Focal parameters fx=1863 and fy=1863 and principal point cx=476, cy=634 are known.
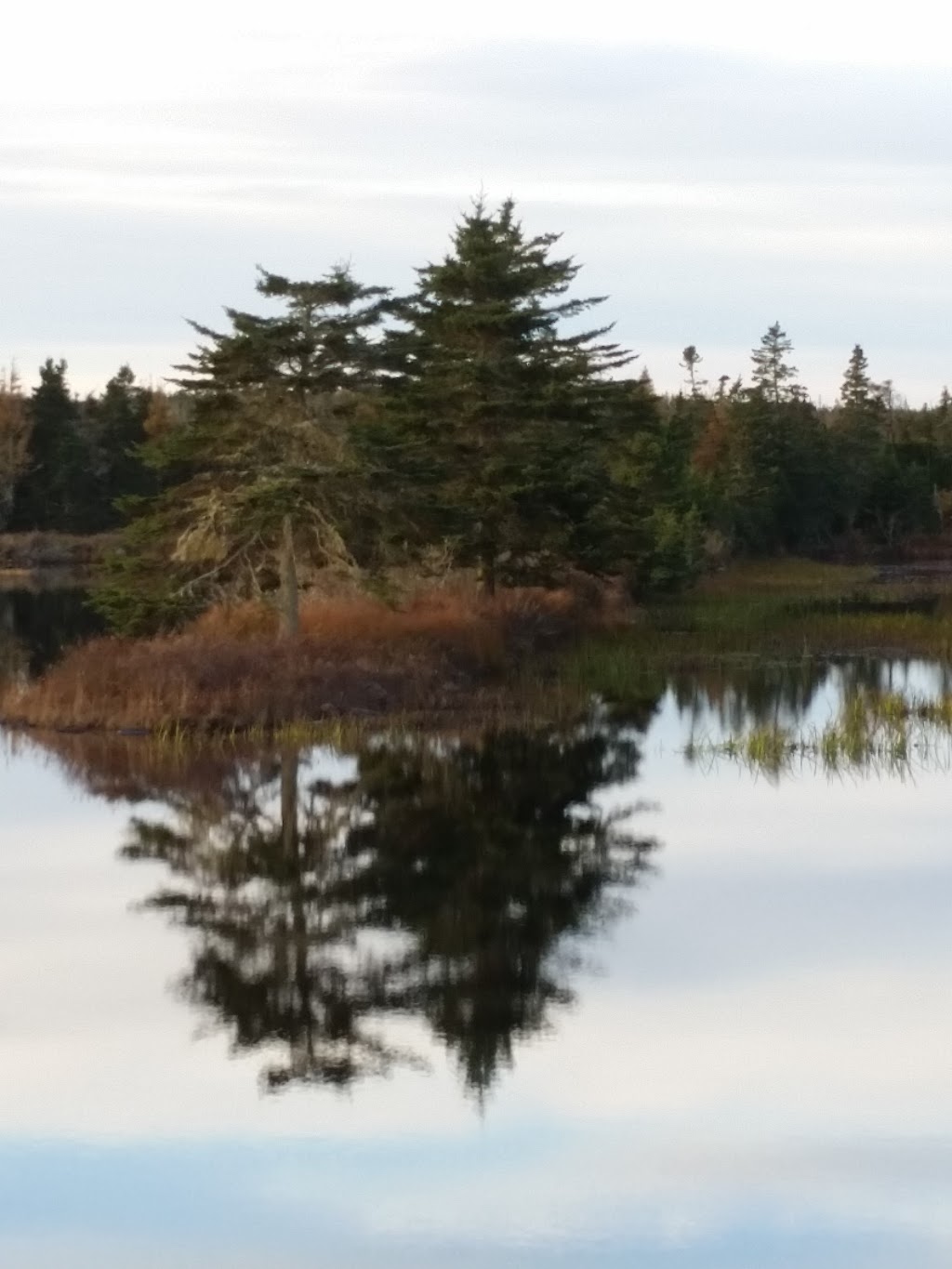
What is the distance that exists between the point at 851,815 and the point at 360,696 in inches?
382

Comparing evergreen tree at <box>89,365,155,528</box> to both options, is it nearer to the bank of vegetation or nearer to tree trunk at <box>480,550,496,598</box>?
the bank of vegetation

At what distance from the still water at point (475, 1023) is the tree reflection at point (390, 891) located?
0.05m

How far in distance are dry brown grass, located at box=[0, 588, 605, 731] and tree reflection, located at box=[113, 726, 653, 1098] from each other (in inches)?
99.3

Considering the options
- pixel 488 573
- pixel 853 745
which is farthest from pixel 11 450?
pixel 853 745

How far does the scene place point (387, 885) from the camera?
16922 mm

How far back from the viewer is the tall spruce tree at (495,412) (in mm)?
38344

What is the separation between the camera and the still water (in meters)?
9.57

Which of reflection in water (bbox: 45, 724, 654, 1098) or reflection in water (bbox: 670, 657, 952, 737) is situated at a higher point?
reflection in water (bbox: 670, 657, 952, 737)

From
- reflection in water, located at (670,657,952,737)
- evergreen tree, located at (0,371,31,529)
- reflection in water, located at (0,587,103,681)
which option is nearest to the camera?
reflection in water, located at (670,657,952,737)

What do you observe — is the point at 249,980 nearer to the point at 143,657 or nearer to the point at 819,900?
the point at 819,900

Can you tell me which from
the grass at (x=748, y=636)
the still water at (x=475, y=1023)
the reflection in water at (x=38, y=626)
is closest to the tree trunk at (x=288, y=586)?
the grass at (x=748, y=636)

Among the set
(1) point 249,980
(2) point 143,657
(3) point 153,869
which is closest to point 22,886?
(3) point 153,869

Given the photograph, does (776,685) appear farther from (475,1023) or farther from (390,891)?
(475,1023)

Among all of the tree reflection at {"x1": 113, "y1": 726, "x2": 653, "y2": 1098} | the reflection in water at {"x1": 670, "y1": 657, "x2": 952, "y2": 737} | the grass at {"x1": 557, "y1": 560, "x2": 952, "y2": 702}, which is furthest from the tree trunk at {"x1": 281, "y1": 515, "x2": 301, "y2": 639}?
the reflection in water at {"x1": 670, "y1": 657, "x2": 952, "y2": 737}
